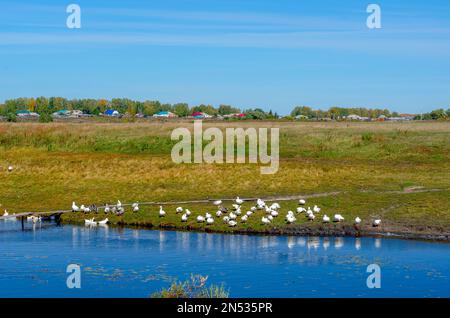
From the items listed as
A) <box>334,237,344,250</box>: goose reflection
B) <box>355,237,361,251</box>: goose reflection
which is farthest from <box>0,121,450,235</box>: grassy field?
<box>355,237,361,251</box>: goose reflection

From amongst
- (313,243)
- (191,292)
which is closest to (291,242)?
(313,243)

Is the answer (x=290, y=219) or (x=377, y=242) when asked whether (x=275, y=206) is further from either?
(x=377, y=242)

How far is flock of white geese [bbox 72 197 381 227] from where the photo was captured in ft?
149

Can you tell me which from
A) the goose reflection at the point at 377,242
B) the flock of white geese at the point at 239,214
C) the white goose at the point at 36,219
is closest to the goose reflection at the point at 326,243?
the goose reflection at the point at 377,242

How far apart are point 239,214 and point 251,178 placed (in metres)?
15.1

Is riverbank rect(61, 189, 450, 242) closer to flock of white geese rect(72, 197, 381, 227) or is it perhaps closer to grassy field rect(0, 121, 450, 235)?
grassy field rect(0, 121, 450, 235)

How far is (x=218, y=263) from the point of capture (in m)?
36.0

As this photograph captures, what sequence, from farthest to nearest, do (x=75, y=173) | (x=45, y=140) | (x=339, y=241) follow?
1. (x=45, y=140)
2. (x=75, y=173)
3. (x=339, y=241)

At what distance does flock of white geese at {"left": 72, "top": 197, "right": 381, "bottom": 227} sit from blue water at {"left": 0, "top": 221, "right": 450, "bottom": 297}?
2.16 m
